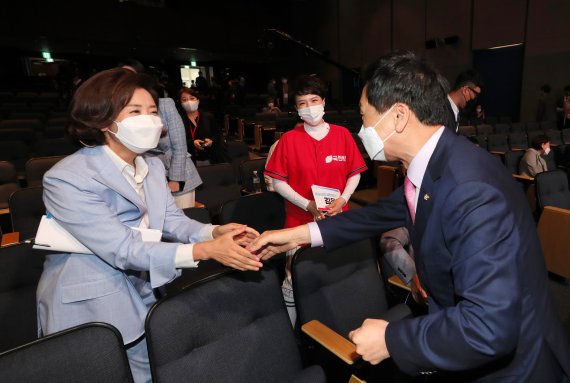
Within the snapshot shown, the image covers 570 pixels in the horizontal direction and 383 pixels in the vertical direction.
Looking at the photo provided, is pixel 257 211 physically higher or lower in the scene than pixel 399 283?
higher

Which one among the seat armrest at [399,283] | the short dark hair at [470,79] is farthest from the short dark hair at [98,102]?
the short dark hair at [470,79]

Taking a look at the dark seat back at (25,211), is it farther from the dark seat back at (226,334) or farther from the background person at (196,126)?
the dark seat back at (226,334)

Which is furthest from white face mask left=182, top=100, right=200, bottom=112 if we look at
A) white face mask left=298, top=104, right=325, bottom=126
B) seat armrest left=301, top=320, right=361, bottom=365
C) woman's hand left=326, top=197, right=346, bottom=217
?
seat armrest left=301, top=320, right=361, bottom=365

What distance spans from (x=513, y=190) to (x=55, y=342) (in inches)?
48.9

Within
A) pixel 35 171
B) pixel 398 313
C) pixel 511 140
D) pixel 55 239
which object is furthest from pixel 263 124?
pixel 55 239

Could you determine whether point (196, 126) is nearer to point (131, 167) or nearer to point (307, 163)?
point (307, 163)

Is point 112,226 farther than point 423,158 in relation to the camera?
Yes

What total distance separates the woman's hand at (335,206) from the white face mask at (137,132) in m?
1.00

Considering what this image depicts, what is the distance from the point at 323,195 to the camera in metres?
1.99

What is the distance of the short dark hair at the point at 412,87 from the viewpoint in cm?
95

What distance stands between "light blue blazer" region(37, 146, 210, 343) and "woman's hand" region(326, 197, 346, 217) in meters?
0.98

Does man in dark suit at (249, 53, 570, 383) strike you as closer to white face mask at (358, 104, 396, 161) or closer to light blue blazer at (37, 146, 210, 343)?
white face mask at (358, 104, 396, 161)

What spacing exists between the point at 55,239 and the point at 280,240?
760mm

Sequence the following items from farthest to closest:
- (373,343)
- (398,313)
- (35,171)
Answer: (35,171)
(398,313)
(373,343)
